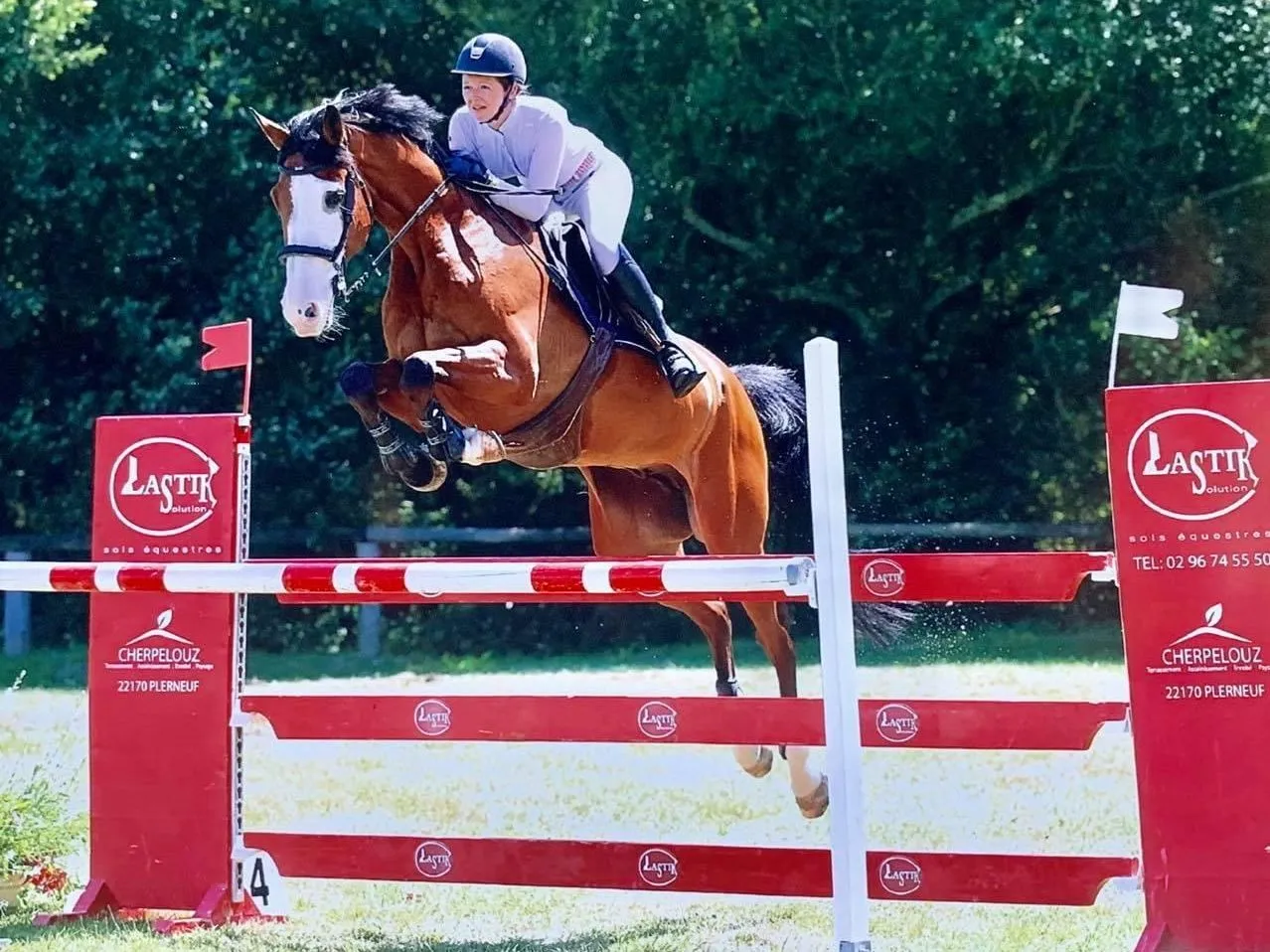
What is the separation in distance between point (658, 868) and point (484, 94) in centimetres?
203

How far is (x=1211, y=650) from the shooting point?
3.22 m

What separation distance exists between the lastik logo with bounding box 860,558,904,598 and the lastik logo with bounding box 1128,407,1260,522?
1.65ft

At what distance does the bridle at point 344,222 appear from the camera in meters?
3.88

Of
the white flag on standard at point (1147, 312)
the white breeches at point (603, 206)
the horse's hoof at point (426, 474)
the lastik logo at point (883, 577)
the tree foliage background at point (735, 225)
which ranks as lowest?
the lastik logo at point (883, 577)

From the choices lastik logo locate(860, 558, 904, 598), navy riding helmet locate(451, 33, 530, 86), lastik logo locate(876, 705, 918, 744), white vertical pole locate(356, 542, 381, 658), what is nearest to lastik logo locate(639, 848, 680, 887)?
lastik logo locate(876, 705, 918, 744)

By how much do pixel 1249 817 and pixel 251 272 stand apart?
9.14 meters

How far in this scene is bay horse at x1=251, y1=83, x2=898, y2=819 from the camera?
3988mm

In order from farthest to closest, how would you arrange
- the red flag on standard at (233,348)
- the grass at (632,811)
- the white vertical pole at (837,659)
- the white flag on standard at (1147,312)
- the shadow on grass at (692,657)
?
the shadow on grass at (692,657) < the red flag on standard at (233,348) < the grass at (632,811) < the white flag on standard at (1147,312) < the white vertical pole at (837,659)

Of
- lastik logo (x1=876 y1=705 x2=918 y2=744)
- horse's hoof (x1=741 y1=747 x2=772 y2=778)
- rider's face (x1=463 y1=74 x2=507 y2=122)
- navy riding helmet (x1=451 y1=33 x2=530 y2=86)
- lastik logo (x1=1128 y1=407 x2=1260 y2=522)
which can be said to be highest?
navy riding helmet (x1=451 y1=33 x2=530 y2=86)

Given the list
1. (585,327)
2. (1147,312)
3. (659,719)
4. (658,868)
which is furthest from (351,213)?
(1147,312)

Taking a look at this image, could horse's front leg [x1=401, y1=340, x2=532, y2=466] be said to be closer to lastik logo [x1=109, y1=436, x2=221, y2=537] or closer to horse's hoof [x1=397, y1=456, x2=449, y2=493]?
horse's hoof [x1=397, y1=456, x2=449, y2=493]

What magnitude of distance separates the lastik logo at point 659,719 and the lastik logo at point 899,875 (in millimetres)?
533

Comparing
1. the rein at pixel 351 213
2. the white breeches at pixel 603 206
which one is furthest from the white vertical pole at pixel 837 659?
the white breeches at pixel 603 206

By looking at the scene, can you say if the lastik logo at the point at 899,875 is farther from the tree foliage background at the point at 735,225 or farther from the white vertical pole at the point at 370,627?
the white vertical pole at the point at 370,627
